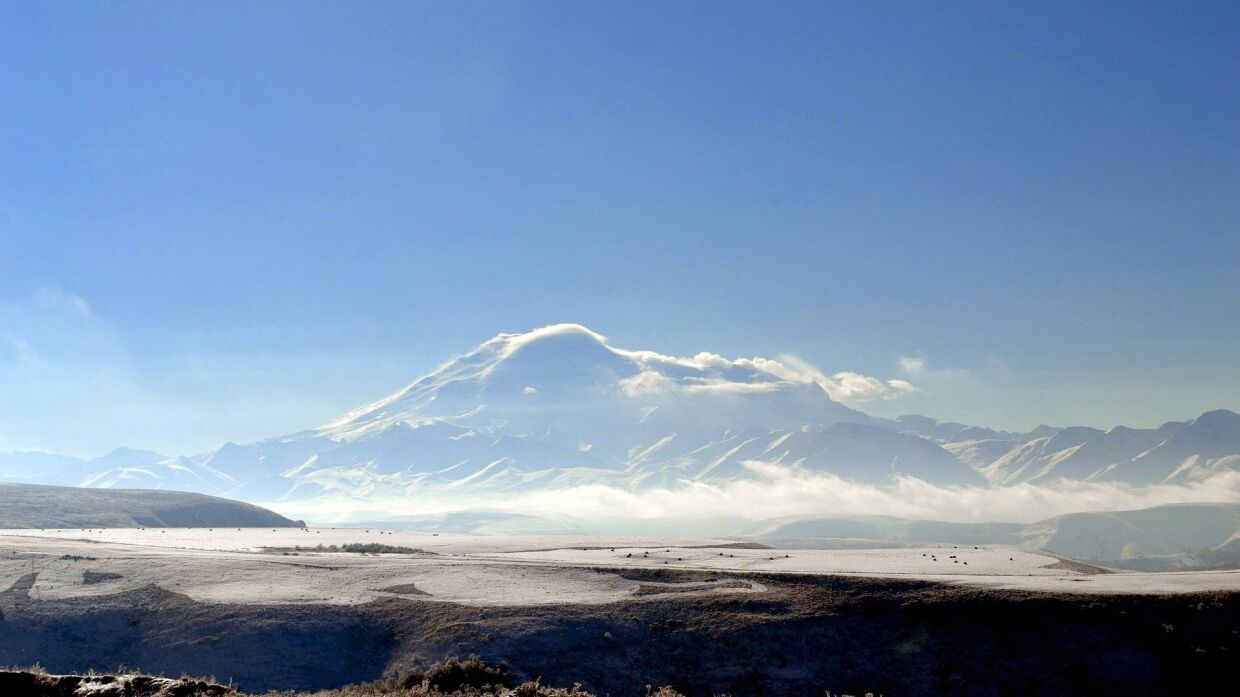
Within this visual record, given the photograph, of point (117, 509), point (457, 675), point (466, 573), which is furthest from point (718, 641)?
point (117, 509)

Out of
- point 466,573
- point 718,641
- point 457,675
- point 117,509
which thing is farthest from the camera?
point 117,509

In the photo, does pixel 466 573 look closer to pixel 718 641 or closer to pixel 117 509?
A: pixel 718 641

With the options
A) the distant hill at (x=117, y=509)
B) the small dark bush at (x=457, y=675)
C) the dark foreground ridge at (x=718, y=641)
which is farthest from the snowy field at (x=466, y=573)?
the distant hill at (x=117, y=509)

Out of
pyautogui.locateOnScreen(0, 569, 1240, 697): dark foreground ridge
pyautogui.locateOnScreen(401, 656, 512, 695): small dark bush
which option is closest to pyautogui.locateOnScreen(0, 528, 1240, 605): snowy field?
pyautogui.locateOnScreen(0, 569, 1240, 697): dark foreground ridge

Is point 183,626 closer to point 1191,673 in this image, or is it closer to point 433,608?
point 433,608

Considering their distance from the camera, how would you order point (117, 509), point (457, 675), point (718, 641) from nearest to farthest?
point (457, 675) → point (718, 641) → point (117, 509)

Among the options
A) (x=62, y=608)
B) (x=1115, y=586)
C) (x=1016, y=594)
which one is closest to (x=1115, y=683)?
(x=1016, y=594)

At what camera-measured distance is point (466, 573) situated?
5259 centimetres

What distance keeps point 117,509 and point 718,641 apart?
142 metres

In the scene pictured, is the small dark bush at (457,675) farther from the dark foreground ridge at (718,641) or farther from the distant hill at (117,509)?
the distant hill at (117,509)

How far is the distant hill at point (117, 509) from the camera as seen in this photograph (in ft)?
437

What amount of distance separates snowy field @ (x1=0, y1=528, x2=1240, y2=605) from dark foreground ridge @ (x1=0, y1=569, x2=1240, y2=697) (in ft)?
7.74

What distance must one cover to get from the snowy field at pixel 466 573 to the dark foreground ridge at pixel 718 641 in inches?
92.9

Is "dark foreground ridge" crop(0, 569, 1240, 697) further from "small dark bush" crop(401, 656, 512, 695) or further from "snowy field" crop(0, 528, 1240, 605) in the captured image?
"snowy field" crop(0, 528, 1240, 605)
